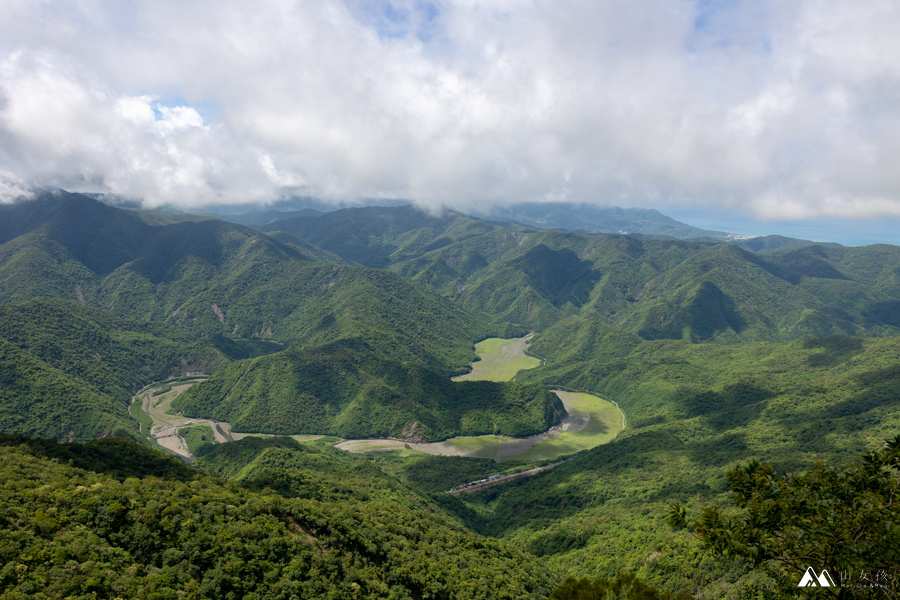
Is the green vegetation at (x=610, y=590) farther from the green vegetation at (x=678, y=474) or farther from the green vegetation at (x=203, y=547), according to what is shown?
the green vegetation at (x=203, y=547)

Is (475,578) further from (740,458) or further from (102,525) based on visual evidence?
(740,458)

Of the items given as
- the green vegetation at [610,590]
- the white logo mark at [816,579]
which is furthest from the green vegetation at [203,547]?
the white logo mark at [816,579]

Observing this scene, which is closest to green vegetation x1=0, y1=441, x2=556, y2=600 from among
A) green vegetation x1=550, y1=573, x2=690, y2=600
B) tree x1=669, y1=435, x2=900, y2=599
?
green vegetation x1=550, y1=573, x2=690, y2=600

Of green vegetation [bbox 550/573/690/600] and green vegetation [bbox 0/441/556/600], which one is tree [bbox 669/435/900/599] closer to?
green vegetation [bbox 550/573/690/600]

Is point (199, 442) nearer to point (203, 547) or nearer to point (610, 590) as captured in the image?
point (203, 547)

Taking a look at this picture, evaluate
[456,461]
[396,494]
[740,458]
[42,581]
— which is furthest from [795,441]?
[42,581]

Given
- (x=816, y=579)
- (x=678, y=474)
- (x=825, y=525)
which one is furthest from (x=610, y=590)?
(x=678, y=474)
